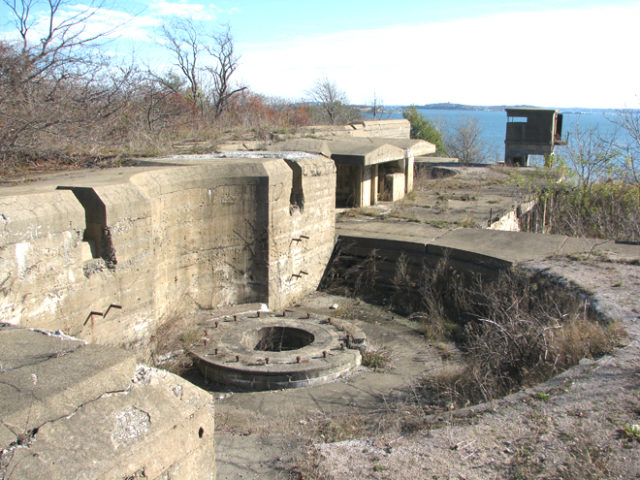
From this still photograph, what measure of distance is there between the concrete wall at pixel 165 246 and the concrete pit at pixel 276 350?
0.67 meters

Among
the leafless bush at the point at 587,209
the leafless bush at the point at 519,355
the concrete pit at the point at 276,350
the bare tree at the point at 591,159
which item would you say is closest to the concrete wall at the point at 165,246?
the concrete pit at the point at 276,350

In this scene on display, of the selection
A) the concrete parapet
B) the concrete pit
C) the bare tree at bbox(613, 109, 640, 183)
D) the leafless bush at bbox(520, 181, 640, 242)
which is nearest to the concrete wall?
the concrete pit

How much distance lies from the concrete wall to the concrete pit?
2.20 feet

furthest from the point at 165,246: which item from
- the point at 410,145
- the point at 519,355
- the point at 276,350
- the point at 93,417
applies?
the point at 410,145

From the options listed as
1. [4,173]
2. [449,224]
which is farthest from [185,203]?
[449,224]

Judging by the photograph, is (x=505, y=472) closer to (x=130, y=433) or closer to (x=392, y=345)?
(x=130, y=433)

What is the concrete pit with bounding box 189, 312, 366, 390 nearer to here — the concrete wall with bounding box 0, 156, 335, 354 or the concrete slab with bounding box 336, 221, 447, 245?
the concrete wall with bounding box 0, 156, 335, 354

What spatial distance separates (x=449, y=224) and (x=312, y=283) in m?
3.43

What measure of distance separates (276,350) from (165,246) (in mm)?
2069

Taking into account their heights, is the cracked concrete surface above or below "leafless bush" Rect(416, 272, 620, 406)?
above

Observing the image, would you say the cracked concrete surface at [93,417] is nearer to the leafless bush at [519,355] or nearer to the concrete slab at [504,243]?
the leafless bush at [519,355]

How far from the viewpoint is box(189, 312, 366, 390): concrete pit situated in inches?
260

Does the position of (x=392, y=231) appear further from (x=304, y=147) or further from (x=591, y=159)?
(x=591, y=159)

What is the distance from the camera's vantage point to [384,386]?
21.6 feet
